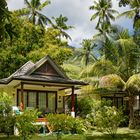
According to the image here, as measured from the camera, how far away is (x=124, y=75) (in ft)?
89.7

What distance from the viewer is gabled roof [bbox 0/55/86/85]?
24.3 metres

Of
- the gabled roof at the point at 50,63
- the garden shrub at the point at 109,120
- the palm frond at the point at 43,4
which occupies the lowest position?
the garden shrub at the point at 109,120

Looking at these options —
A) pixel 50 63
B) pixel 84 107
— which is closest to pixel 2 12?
pixel 50 63

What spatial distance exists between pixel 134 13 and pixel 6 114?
13898 millimetres

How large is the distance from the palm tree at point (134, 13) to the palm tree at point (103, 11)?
25817mm

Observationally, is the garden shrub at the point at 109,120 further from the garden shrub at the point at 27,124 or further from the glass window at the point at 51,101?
the glass window at the point at 51,101

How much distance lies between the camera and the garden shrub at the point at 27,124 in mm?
16375

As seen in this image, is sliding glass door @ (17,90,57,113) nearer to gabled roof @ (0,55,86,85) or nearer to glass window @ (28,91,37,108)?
glass window @ (28,91,37,108)

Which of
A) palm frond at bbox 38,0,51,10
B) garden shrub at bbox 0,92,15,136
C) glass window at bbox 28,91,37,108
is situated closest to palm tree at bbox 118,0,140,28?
glass window at bbox 28,91,37,108

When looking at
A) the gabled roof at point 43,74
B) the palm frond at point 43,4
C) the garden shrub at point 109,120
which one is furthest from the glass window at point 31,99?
the palm frond at point 43,4

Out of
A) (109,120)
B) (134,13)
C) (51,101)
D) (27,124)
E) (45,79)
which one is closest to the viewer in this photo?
(27,124)

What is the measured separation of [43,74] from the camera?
26.0 m

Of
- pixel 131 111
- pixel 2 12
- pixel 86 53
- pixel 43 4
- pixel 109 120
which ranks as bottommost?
pixel 109 120

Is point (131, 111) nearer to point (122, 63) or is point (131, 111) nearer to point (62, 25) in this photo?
point (122, 63)
